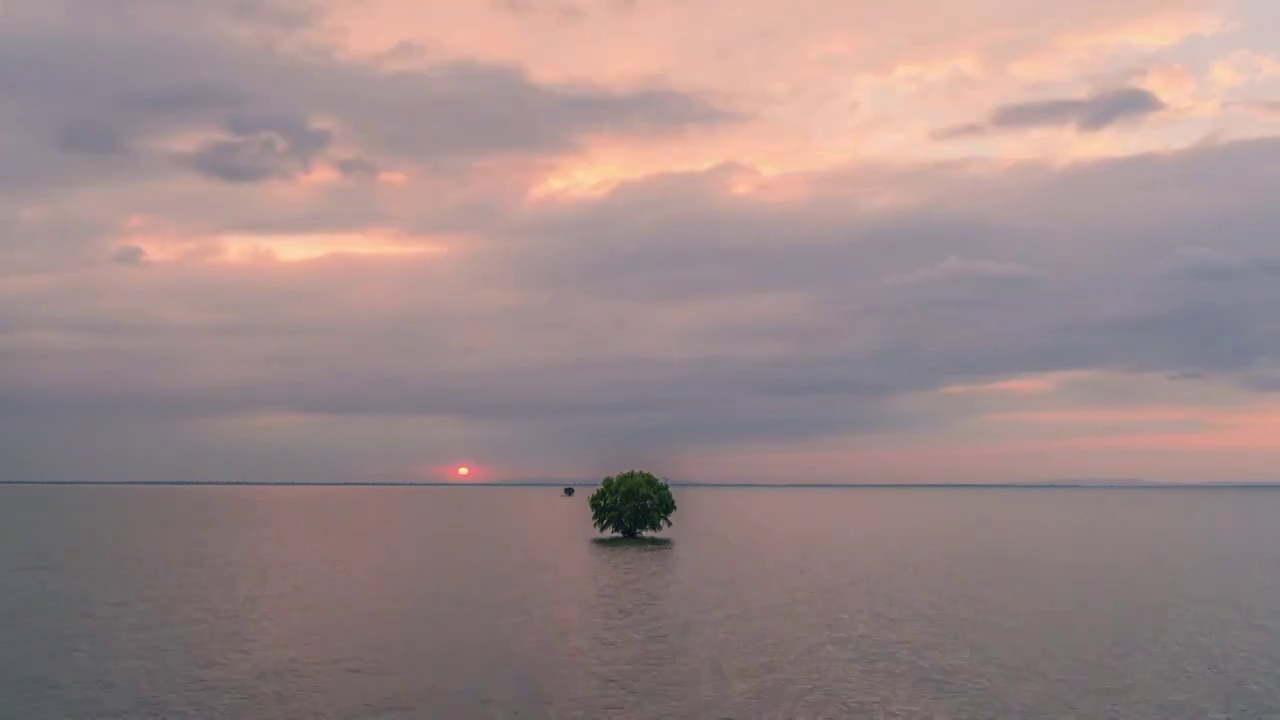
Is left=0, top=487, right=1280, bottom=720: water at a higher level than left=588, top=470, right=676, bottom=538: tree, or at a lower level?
lower

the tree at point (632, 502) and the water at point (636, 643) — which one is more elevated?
the tree at point (632, 502)

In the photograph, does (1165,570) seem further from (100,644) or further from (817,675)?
(100,644)

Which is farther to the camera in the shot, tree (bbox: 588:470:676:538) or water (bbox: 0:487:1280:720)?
tree (bbox: 588:470:676:538)

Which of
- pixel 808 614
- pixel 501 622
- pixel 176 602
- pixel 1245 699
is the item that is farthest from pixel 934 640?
pixel 176 602

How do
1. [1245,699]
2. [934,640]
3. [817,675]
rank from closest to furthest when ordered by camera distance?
[1245,699] < [817,675] < [934,640]

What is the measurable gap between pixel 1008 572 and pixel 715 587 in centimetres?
5042

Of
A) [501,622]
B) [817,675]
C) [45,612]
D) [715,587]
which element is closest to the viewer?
[817,675]

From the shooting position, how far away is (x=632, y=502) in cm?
17688

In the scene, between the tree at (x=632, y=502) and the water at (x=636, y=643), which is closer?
the water at (x=636, y=643)

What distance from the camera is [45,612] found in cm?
10669

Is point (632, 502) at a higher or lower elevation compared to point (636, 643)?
higher

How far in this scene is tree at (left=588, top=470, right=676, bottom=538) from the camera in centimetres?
17225

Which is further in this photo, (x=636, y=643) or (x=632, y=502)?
(x=632, y=502)

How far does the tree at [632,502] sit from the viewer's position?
17225 centimetres
